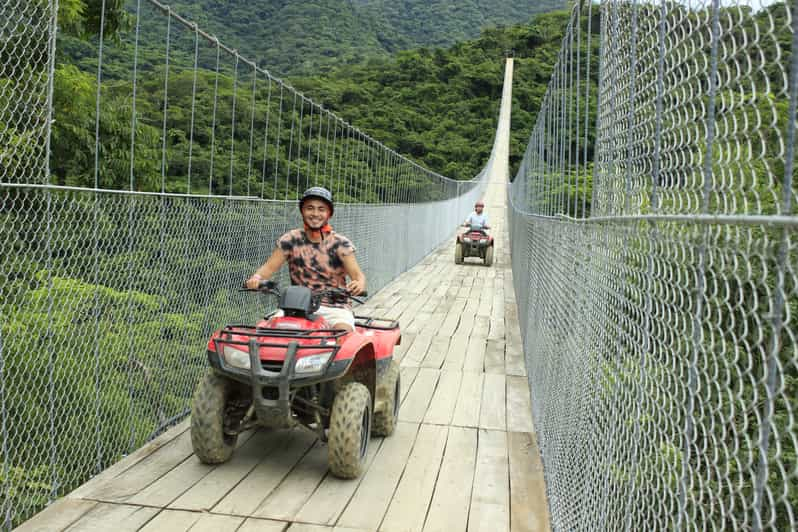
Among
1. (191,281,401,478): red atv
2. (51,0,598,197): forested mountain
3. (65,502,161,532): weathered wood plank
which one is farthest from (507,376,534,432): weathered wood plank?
(51,0,598,197): forested mountain

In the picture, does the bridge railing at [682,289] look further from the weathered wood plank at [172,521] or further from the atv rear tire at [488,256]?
the atv rear tire at [488,256]

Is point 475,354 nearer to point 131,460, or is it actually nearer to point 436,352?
point 436,352

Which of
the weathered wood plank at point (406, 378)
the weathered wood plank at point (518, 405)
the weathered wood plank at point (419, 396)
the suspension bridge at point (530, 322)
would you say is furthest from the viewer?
the weathered wood plank at point (406, 378)

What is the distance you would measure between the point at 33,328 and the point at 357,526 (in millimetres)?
1721

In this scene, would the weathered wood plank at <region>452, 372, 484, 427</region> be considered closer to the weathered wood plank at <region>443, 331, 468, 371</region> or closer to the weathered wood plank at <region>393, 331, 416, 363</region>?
the weathered wood plank at <region>443, 331, 468, 371</region>

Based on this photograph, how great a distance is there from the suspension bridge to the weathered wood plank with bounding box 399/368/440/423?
0.10ft

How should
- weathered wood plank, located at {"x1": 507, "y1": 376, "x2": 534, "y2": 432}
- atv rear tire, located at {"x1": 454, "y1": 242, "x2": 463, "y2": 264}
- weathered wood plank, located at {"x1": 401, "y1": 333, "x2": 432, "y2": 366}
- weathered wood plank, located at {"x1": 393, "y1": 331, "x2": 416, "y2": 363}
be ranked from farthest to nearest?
atv rear tire, located at {"x1": 454, "y1": 242, "x2": 463, "y2": 264}
weathered wood plank, located at {"x1": 393, "y1": 331, "x2": 416, "y2": 363}
weathered wood plank, located at {"x1": 401, "y1": 333, "x2": 432, "y2": 366}
weathered wood plank, located at {"x1": 507, "y1": 376, "x2": 534, "y2": 432}

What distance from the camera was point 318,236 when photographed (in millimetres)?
4543

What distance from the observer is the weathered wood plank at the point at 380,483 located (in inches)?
132

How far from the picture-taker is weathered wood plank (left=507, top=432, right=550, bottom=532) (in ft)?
11.2

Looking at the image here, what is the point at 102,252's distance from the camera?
148 inches

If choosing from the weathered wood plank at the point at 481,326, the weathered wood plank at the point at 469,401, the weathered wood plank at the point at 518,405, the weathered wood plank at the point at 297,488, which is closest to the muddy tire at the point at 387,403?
the weathered wood plank at the point at 297,488

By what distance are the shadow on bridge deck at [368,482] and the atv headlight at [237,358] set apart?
624 millimetres

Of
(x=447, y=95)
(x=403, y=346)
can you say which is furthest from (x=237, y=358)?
(x=447, y=95)
